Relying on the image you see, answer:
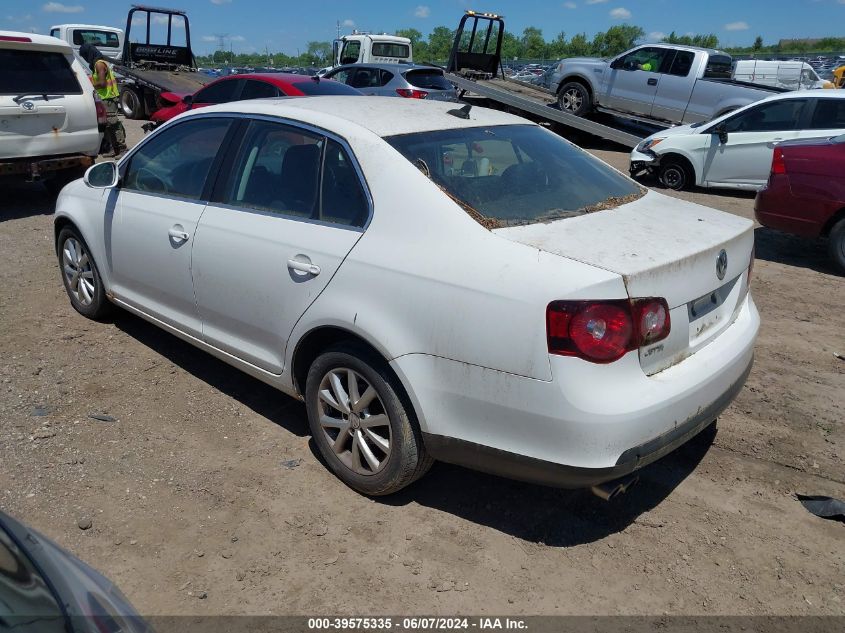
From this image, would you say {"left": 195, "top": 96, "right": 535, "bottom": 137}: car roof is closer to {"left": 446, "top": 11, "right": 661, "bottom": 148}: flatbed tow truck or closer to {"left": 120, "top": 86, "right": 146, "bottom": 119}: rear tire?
{"left": 446, "top": 11, "right": 661, "bottom": 148}: flatbed tow truck

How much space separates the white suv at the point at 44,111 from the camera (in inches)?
305

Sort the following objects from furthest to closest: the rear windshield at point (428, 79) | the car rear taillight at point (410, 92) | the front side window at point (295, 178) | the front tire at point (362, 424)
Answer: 1. the rear windshield at point (428, 79)
2. the car rear taillight at point (410, 92)
3. the front side window at point (295, 178)
4. the front tire at point (362, 424)

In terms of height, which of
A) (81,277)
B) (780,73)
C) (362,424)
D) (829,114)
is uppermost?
(780,73)

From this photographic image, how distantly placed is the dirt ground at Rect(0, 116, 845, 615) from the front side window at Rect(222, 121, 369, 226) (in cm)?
125

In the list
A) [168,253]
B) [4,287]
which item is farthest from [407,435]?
[4,287]

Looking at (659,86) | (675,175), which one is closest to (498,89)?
(659,86)

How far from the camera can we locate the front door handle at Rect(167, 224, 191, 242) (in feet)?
12.8

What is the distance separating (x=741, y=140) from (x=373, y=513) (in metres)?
9.16

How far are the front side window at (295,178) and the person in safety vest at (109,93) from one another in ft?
21.2

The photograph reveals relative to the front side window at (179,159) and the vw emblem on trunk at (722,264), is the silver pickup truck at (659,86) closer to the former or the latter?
the vw emblem on trunk at (722,264)

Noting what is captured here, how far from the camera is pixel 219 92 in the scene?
37.6 feet

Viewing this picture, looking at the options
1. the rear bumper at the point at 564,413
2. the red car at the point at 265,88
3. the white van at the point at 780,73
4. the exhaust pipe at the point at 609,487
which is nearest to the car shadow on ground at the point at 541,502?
the exhaust pipe at the point at 609,487

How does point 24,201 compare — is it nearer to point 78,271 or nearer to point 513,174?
point 78,271

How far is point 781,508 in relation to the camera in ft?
10.7
